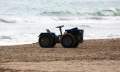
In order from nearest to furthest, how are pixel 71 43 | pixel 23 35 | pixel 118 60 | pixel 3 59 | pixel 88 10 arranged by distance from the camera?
pixel 118 60, pixel 3 59, pixel 71 43, pixel 23 35, pixel 88 10

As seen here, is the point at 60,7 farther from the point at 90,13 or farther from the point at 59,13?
the point at 59,13

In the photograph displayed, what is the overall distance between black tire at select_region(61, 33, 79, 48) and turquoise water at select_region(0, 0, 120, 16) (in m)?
23.2

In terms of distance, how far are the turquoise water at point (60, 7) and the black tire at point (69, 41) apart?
23.2m

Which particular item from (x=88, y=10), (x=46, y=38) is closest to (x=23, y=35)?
(x=46, y=38)

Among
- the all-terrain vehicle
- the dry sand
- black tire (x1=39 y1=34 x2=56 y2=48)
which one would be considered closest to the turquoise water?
black tire (x1=39 y1=34 x2=56 y2=48)

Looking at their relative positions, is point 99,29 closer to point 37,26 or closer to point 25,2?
point 37,26

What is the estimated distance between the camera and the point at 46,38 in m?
16.1

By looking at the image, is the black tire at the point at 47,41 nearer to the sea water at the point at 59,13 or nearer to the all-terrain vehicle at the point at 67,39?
the all-terrain vehicle at the point at 67,39

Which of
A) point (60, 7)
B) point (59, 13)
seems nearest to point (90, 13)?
point (60, 7)

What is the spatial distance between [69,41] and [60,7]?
97.9ft

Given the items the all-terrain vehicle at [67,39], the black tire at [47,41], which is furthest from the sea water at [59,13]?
Result: the all-terrain vehicle at [67,39]

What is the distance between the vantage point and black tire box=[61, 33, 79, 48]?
15453mm

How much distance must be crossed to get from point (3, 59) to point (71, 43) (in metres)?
3.70

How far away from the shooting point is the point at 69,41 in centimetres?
1550
